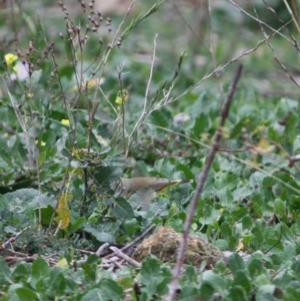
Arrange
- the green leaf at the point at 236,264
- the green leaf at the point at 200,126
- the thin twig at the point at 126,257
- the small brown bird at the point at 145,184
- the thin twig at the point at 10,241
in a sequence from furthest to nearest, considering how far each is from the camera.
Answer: the green leaf at the point at 200,126 < the small brown bird at the point at 145,184 < the thin twig at the point at 10,241 < the thin twig at the point at 126,257 < the green leaf at the point at 236,264

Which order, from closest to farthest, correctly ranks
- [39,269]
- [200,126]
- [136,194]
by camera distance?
[39,269], [136,194], [200,126]

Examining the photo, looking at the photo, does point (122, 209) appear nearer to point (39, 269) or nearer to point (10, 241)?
point (10, 241)

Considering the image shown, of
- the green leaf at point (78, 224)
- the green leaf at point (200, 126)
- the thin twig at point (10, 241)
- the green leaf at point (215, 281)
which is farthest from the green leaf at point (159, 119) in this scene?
the green leaf at point (215, 281)

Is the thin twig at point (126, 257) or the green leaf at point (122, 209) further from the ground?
the green leaf at point (122, 209)

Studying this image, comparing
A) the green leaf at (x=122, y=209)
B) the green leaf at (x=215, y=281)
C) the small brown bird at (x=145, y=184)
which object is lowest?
the small brown bird at (x=145, y=184)

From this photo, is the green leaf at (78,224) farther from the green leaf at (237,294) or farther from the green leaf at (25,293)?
the green leaf at (237,294)

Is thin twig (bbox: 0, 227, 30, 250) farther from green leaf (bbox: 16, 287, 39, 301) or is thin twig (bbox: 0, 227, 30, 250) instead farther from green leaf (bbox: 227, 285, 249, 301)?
green leaf (bbox: 227, 285, 249, 301)

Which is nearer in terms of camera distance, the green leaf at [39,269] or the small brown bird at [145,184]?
the green leaf at [39,269]

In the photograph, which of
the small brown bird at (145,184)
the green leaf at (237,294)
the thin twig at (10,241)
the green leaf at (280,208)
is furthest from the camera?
the small brown bird at (145,184)

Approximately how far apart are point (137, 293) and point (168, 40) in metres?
7.68

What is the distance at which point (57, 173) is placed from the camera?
4.73 metres

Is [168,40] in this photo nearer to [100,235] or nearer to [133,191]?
[133,191]

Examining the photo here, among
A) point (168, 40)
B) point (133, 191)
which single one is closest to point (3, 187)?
point (133, 191)

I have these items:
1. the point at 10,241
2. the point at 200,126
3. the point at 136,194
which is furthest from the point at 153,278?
the point at 200,126
